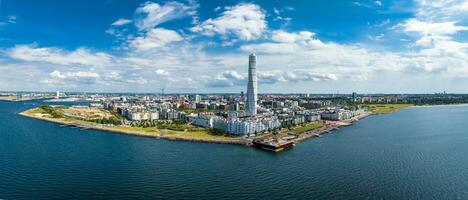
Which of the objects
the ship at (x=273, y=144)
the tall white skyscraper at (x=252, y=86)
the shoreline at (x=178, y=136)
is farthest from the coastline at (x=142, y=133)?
the tall white skyscraper at (x=252, y=86)

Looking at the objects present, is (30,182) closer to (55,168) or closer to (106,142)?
(55,168)

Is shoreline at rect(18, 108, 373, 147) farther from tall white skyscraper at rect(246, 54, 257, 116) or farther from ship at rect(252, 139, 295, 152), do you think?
tall white skyscraper at rect(246, 54, 257, 116)

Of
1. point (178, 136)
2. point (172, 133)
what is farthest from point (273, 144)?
point (172, 133)

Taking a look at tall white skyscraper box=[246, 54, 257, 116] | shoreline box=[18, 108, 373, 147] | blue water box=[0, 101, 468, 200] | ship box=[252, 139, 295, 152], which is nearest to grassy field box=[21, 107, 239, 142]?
shoreline box=[18, 108, 373, 147]

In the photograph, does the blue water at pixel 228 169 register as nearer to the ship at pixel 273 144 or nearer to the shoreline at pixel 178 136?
the ship at pixel 273 144

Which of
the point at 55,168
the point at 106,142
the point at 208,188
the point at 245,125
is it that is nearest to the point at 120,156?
the point at 55,168

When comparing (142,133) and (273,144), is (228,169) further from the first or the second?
(142,133)
